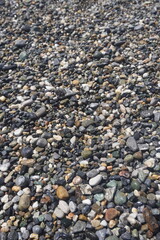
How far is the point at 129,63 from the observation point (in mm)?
5719

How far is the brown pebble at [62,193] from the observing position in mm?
3688

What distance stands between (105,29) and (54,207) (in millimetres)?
4266

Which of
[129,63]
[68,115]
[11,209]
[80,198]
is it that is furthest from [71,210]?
[129,63]

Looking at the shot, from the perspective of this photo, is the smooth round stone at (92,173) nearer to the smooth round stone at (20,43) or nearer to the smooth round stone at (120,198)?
the smooth round stone at (120,198)

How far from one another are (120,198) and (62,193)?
663 mm

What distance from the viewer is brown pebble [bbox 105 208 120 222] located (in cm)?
343

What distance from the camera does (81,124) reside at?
4.68m

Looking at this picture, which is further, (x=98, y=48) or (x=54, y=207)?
(x=98, y=48)

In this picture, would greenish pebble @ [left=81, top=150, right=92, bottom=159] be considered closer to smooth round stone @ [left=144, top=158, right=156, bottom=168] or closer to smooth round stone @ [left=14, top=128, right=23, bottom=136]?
smooth round stone @ [left=144, top=158, right=156, bottom=168]

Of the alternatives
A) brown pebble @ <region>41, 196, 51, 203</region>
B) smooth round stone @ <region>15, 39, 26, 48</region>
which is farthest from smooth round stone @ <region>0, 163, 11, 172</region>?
smooth round stone @ <region>15, 39, 26, 48</region>

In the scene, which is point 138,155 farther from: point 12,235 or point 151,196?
point 12,235

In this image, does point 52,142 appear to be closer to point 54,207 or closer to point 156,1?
point 54,207

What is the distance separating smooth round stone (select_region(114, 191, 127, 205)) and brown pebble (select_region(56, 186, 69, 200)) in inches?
21.9

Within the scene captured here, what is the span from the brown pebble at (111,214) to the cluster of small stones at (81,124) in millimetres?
11
